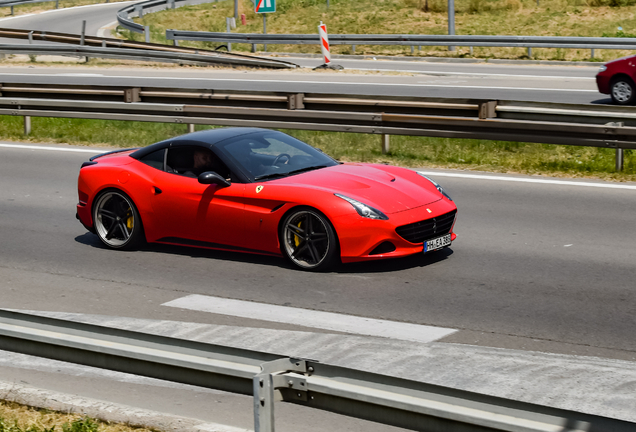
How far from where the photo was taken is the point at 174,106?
56.3 ft

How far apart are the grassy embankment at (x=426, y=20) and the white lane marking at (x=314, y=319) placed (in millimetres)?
28008

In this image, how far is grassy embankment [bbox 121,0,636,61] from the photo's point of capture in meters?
40.0

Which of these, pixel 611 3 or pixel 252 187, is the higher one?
pixel 611 3

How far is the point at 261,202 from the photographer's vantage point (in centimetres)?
889

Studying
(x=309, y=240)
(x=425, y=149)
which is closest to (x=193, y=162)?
(x=309, y=240)

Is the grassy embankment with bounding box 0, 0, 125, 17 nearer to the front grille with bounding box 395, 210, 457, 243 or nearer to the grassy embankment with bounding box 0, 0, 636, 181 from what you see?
the grassy embankment with bounding box 0, 0, 636, 181

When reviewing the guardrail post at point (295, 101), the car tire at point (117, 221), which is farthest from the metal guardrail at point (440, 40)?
the car tire at point (117, 221)

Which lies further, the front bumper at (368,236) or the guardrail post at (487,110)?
the guardrail post at (487,110)

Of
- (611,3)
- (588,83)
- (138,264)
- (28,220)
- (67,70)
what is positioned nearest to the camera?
(138,264)

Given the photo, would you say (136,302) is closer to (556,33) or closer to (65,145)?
(65,145)

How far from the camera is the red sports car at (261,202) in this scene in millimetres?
8492

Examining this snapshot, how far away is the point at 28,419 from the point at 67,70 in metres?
27.8

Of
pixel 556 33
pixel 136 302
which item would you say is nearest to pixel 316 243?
pixel 136 302

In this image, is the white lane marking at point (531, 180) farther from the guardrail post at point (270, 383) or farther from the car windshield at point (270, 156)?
the guardrail post at point (270, 383)
